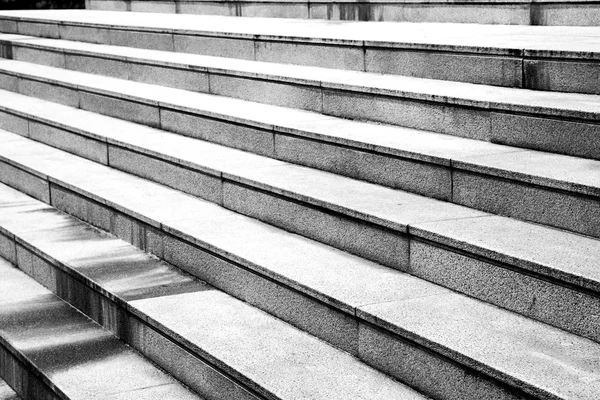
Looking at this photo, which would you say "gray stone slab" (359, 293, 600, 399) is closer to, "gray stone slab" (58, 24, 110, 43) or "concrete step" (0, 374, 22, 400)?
"concrete step" (0, 374, 22, 400)

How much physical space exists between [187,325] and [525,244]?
→ 4.81ft

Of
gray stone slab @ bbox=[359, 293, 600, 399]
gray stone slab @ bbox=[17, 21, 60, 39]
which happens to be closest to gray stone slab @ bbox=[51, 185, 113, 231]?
gray stone slab @ bbox=[359, 293, 600, 399]

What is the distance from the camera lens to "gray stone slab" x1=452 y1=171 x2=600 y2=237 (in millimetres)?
3820

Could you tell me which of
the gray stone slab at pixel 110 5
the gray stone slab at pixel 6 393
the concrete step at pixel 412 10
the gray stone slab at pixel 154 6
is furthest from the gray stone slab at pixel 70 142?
the gray stone slab at pixel 110 5

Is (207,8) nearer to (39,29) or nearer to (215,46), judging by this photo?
(39,29)

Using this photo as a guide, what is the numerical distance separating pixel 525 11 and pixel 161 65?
2.83 m

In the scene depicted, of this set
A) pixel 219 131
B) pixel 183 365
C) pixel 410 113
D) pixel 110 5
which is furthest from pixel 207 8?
pixel 183 365

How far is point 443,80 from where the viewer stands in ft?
18.6

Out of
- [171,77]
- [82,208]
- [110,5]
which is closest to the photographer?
[82,208]

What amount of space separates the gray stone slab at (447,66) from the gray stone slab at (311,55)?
0.16 m

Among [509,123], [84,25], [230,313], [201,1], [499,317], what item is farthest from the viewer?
[201,1]

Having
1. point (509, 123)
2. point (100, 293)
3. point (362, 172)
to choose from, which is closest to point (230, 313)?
point (100, 293)

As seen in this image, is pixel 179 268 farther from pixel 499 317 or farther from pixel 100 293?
pixel 499 317

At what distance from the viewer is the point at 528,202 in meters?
4.06
